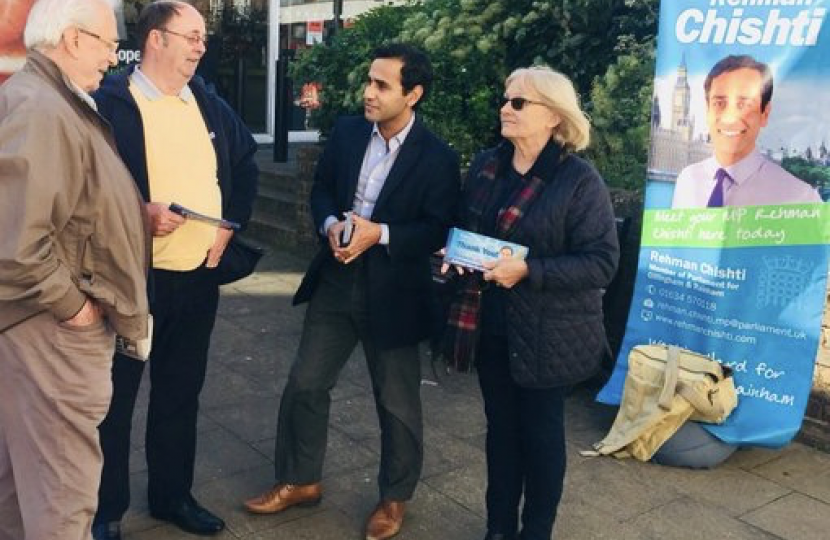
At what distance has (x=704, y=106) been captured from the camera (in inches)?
183

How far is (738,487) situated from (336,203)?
7.26ft

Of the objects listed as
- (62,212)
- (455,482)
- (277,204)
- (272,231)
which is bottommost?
(455,482)

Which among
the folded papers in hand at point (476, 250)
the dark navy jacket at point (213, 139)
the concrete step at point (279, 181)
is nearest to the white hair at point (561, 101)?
the folded papers in hand at point (476, 250)

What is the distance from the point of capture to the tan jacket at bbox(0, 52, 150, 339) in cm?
245

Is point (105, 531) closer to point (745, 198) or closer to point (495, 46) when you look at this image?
point (745, 198)

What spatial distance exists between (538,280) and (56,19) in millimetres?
1645

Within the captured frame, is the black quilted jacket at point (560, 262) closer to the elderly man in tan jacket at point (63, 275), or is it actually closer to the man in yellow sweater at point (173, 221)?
the man in yellow sweater at point (173, 221)

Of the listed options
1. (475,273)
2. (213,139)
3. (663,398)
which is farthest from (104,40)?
(663,398)

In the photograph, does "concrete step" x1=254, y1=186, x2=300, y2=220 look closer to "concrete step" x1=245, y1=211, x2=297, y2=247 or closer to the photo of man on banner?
"concrete step" x1=245, y1=211, x2=297, y2=247

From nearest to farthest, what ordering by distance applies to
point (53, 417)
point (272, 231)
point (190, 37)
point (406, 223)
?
1. point (53, 417)
2. point (190, 37)
3. point (406, 223)
4. point (272, 231)

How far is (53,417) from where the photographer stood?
2654 millimetres

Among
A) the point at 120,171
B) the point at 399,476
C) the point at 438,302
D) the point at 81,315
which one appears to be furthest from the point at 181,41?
the point at 399,476

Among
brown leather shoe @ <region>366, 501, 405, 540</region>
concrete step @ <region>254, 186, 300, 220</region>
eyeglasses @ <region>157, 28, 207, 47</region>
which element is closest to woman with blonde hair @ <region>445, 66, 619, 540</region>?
brown leather shoe @ <region>366, 501, 405, 540</region>

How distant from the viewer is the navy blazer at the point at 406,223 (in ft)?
11.7
